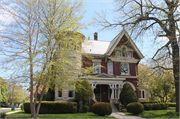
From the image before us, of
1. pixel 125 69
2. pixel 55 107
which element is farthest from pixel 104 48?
pixel 55 107

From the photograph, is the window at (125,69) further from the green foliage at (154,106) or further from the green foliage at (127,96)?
the green foliage at (154,106)

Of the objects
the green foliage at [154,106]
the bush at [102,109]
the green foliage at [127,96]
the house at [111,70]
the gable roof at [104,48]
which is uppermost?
the gable roof at [104,48]

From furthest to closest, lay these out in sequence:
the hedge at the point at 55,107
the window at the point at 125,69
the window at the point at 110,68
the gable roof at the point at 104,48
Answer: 1. the window at the point at 125,69
2. the window at the point at 110,68
3. the gable roof at the point at 104,48
4. the hedge at the point at 55,107

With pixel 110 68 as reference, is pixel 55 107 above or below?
below

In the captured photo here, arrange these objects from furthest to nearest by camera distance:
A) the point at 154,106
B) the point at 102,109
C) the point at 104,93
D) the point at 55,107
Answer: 1. the point at 104,93
2. the point at 154,106
3. the point at 55,107
4. the point at 102,109

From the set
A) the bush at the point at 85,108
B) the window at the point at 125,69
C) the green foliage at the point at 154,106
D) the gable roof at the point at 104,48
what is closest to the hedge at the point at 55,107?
the bush at the point at 85,108

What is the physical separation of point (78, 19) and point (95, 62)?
12.2m

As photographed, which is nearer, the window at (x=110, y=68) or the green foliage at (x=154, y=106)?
the green foliage at (x=154, y=106)

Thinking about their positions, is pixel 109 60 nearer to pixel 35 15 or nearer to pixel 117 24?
pixel 117 24

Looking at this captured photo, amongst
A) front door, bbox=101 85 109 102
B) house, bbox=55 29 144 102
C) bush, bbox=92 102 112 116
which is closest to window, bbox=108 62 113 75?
house, bbox=55 29 144 102

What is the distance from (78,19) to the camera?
1252cm

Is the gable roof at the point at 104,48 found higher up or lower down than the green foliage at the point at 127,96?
higher up

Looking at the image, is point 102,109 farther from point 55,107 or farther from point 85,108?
point 55,107

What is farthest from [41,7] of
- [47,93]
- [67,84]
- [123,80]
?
[123,80]
